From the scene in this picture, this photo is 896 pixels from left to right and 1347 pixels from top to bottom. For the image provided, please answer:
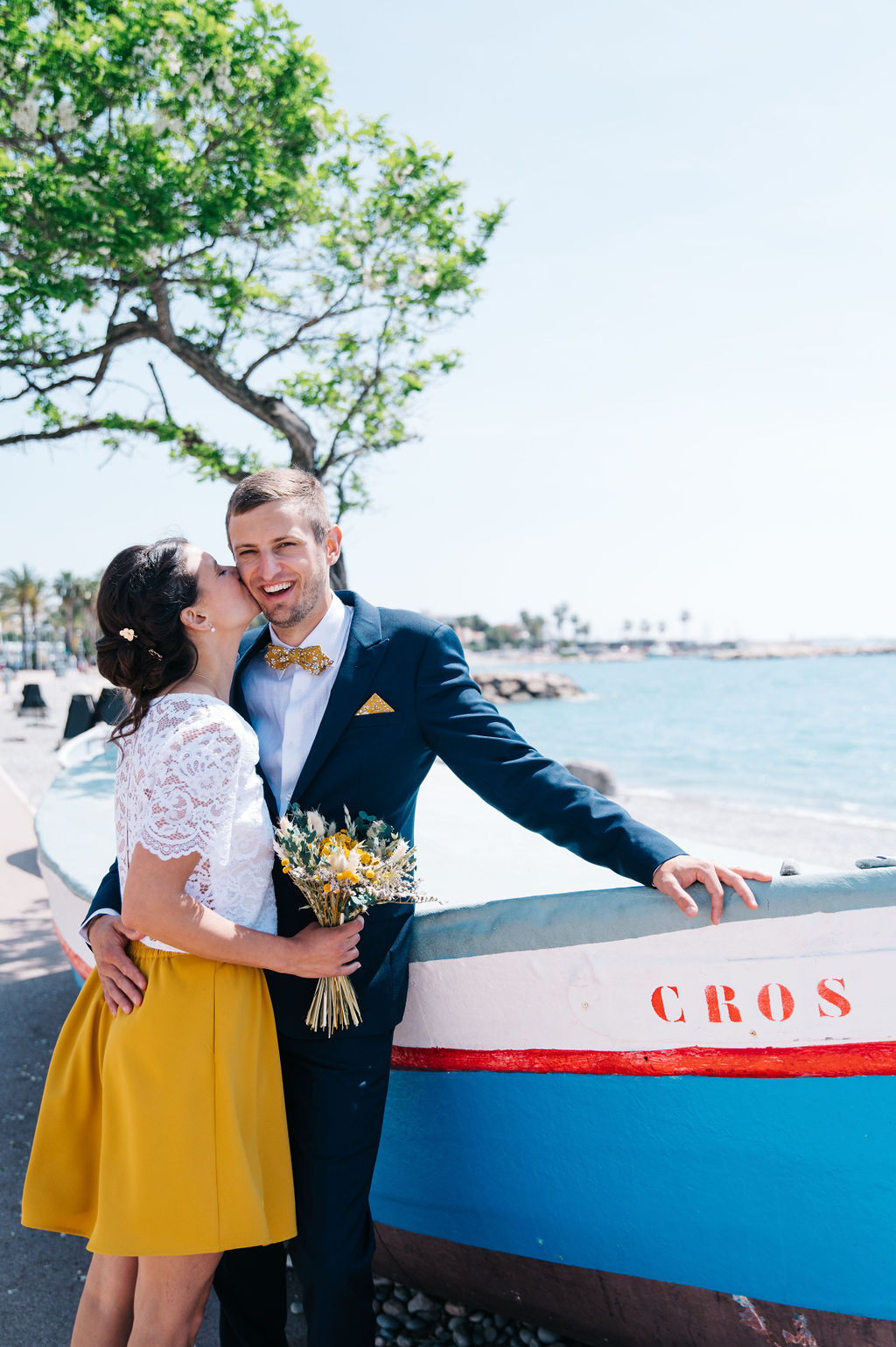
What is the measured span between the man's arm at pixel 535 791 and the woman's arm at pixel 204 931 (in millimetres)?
474

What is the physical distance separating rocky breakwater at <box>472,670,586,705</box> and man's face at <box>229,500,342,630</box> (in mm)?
45899

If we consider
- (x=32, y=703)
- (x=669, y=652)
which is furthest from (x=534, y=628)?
(x=32, y=703)

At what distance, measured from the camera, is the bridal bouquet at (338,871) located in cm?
192

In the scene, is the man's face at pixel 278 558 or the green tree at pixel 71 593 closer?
the man's face at pixel 278 558

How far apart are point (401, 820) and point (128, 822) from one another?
696 mm

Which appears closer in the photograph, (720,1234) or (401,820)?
(720,1234)

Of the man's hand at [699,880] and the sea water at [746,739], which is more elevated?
the man's hand at [699,880]

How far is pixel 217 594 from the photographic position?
2.15 m

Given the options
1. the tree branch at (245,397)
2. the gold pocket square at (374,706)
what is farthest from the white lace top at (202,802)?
the tree branch at (245,397)

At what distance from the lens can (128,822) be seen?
200 centimetres

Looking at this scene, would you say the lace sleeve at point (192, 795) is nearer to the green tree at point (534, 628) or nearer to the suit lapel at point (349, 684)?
the suit lapel at point (349, 684)

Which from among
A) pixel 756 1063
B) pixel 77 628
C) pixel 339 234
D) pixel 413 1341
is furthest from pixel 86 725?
pixel 77 628

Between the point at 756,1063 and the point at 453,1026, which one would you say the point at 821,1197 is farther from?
the point at 453,1026

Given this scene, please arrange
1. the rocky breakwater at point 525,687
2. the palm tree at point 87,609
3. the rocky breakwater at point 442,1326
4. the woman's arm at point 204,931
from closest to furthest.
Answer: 1. the woman's arm at point 204,931
2. the rocky breakwater at point 442,1326
3. the rocky breakwater at point 525,687
4. the palm tree at point 87,609
